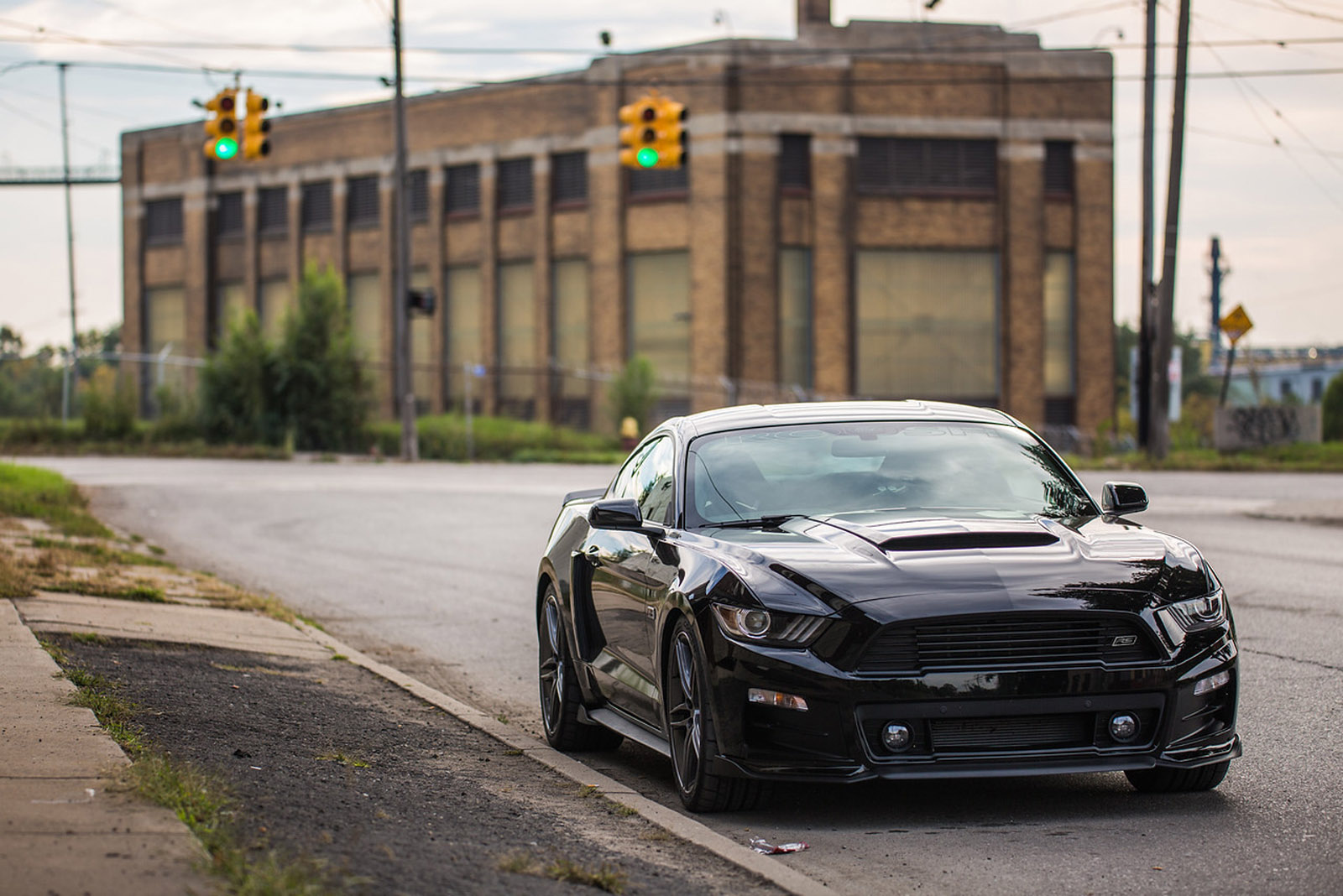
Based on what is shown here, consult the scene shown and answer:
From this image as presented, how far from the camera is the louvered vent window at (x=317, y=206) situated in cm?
5966

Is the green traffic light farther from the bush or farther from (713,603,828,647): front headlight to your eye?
the bush

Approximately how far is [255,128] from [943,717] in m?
24.5

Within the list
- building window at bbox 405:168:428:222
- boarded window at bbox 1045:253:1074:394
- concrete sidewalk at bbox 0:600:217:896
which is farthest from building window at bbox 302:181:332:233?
concrete sidewalk at bbox 0:600:217:896

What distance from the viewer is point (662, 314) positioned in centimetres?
4994

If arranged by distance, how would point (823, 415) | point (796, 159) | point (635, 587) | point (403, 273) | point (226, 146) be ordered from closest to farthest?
point (635, 587) → point (823, 415) → point (226, 146) → point (403, 273) → point (796, 159)

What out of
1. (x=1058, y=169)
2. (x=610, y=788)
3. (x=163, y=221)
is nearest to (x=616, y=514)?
(x=610, y=788)

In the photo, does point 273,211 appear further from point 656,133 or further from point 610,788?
point 610,788

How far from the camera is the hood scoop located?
6242 millimetres

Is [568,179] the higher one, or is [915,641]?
[568,179]

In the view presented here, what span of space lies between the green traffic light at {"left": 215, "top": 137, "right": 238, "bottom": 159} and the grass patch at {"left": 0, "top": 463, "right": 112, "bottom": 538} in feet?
19.1

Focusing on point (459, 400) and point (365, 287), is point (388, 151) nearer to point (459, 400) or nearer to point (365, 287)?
point (365, 287)

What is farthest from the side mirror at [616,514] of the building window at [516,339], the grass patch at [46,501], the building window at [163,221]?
the building window at [163,221]

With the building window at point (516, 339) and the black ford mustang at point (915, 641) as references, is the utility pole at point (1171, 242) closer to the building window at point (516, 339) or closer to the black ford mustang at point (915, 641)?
the building window at point (516, 339)

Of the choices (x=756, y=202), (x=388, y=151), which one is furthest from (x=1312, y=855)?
(x=388, y=151)
